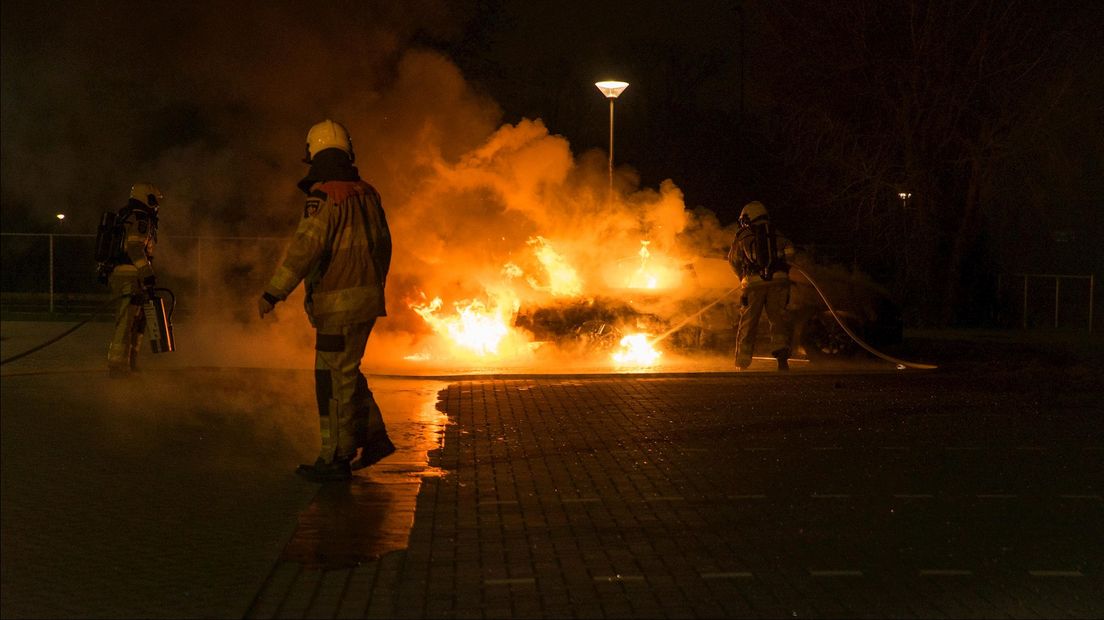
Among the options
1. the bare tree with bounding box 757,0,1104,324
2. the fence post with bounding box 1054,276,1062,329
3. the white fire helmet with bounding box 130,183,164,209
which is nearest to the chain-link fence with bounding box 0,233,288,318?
the white fire helmet with bounding box 130,183,164,209

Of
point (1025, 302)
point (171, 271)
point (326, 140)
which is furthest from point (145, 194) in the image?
point (1025, 302)

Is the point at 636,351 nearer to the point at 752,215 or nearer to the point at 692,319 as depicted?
the point at 692,319

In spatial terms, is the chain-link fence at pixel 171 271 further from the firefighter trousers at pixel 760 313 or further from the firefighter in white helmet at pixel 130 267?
the firefighter trousers at pixel 760 313

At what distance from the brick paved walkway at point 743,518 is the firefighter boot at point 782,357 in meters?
2.53

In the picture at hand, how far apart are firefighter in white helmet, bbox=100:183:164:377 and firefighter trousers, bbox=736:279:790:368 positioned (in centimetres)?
688

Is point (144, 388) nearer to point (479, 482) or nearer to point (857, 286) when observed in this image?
point (479, 482)

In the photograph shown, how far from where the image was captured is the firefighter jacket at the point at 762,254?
13.6 meters

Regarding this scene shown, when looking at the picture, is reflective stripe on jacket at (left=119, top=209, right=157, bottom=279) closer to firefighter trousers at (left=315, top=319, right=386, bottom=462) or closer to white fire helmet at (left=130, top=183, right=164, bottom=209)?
white fire helmet at (left=130, top=183, right=164, bottom=209)

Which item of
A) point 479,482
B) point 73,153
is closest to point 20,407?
point 73,153

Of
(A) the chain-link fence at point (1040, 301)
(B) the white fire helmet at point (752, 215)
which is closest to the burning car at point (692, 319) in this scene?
(B) the white fire helmet at point (752, 215)

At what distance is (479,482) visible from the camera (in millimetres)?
7629

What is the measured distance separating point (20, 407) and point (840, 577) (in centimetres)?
795

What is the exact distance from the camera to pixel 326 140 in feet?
25.6

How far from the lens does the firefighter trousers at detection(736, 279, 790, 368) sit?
13.8 meters
